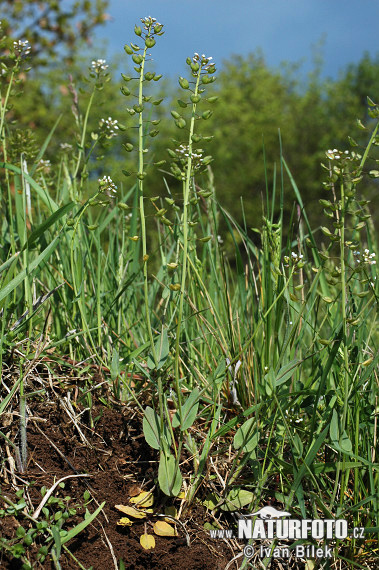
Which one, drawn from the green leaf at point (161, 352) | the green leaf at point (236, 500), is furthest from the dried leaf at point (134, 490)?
the green leaf at point (161, 352)

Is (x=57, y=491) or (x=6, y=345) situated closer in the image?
(x=57, y=491)

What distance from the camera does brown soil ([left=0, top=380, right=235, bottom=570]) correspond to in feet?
4.56

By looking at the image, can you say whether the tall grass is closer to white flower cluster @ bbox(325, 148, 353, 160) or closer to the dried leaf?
white flower cluster @ bbox(325, 148, 353, 160)

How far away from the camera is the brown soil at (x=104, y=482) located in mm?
1391

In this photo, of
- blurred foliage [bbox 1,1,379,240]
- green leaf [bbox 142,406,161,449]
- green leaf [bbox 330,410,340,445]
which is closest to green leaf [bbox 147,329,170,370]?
green leaf [bbox 142,406,161,449]

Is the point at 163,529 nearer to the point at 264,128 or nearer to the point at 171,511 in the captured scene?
the point at 171,511

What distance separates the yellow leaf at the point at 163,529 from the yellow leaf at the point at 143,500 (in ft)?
0.20

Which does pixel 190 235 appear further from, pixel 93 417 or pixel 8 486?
pixel 8 486

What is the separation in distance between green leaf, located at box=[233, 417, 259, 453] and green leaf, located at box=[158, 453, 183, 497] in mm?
177

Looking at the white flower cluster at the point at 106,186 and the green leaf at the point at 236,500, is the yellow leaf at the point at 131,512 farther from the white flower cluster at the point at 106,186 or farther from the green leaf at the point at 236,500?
the white flower cluster at the point at 106,186

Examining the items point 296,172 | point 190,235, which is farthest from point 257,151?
point 190,235

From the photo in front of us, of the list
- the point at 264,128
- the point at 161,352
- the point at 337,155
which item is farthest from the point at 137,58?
the point at 264,128

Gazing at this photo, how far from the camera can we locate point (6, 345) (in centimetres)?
161

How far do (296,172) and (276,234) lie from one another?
11539mm
